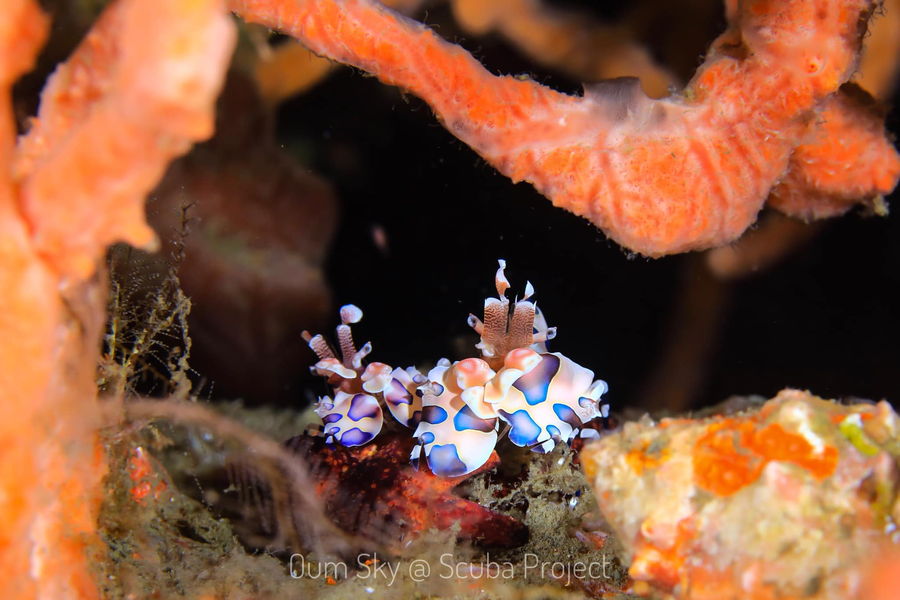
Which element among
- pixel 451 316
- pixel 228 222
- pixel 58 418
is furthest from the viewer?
pixel 228 222

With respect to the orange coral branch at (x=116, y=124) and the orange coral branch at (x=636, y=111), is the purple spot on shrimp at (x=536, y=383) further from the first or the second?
the orange coral branch at (x=116, y=124)

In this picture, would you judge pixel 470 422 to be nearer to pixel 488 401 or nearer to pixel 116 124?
pixel 488 401

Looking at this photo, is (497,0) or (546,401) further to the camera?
(497,0)

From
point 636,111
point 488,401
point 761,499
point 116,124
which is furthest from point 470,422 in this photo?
point 116,124

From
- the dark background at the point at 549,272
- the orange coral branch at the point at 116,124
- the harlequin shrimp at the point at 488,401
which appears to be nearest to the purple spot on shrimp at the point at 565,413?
the harlequin shrimp at the point at 488,401

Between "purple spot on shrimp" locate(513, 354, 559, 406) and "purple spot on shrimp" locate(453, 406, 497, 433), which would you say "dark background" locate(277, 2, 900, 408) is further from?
"purple spot on shrimp" locate(453, 406, 497, 433)

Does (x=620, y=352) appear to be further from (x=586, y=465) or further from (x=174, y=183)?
(x=174, y=183)

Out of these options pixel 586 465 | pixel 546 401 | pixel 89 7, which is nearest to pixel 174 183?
pixel 89 7
